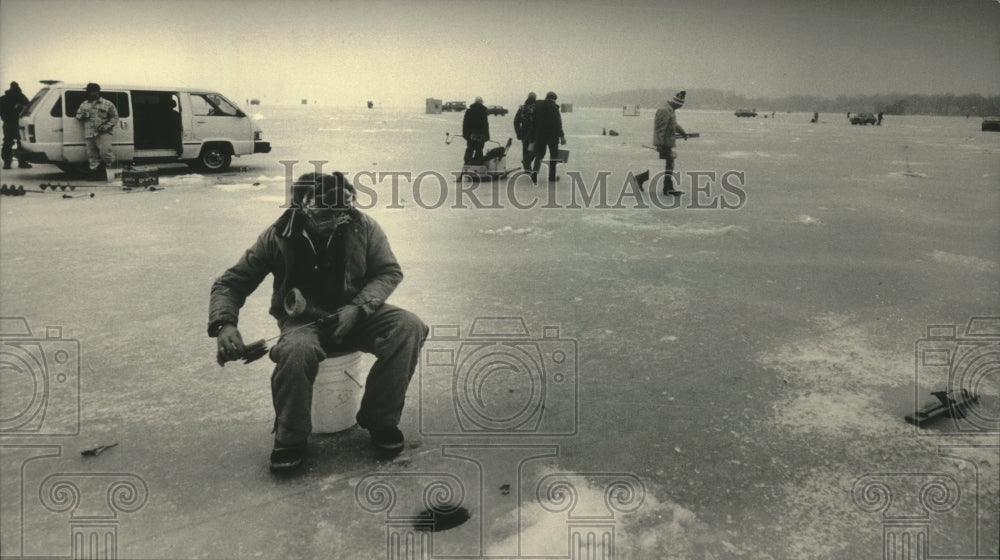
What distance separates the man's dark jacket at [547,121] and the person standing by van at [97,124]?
7722 millimetres

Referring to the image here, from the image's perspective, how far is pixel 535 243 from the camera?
26.2ft

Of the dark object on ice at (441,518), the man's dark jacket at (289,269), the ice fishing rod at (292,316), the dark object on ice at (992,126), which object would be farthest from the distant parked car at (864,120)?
the dark object on ice at (441,518)

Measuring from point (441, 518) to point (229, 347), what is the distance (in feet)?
3.96

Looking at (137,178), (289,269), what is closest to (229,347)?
(289,269)

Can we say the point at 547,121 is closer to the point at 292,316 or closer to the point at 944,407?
the point at 944,407

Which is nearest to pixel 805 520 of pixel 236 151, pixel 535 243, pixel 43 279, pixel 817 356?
pixel 817 356

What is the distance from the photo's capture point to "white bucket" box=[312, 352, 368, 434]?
3.33 meters

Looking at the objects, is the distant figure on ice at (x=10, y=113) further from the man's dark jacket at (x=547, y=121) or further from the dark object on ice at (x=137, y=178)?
the man's dark jacket at (x=547, y=121)

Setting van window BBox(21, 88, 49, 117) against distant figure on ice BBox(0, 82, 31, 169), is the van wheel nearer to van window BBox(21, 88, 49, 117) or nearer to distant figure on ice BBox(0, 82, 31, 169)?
van window BBox(21, 88, 49, 117)

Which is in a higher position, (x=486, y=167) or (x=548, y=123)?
(x=548, y=123)

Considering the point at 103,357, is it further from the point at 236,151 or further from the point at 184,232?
the point at 236,151

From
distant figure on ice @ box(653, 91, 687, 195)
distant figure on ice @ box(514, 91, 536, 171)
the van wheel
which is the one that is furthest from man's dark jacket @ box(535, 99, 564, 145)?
the van wheel

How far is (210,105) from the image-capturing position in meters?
14.2

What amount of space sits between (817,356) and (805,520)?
2064mm
